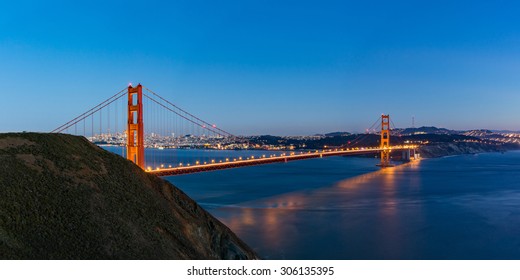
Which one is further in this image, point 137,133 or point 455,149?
point 455,149

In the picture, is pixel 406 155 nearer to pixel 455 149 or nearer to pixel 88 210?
pixel 455 149

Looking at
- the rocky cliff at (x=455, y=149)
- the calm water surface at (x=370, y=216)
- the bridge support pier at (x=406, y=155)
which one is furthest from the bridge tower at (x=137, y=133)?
the rocky cliff at (x=455, y=149)

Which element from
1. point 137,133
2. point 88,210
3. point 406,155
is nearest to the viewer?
point 88,210

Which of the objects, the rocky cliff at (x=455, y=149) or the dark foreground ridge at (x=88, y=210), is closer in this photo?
the dark foreground ridge at (x=88, y=210)

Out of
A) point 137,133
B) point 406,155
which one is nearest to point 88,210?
point 137,133

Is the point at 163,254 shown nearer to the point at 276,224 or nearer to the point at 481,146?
the point at 276,224

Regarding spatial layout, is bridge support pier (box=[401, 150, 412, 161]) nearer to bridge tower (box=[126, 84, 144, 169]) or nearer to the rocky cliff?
the rocky cliff

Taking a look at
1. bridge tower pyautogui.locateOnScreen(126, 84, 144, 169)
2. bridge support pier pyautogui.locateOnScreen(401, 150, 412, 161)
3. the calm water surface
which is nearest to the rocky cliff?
bridge support pier pyautogui.locateOnScreen(401, 150, 412, 161)

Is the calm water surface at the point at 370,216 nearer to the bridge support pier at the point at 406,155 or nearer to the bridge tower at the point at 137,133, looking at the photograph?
the bridge tower at the point at 137,133
